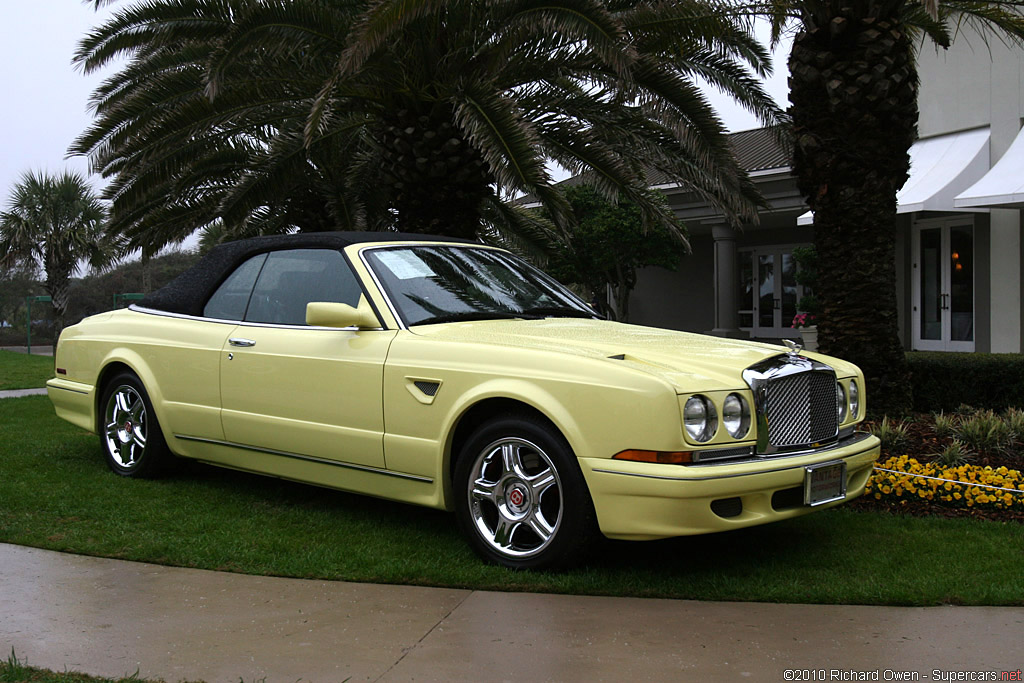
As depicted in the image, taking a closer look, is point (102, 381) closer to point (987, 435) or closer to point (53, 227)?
point (987, 435)

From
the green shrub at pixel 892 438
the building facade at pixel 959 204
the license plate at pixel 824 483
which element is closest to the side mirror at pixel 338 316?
the license plate at pixel 824 483

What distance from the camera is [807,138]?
334 inches

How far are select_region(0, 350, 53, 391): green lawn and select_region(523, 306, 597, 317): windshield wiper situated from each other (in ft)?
36.8

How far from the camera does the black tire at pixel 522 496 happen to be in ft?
14.1

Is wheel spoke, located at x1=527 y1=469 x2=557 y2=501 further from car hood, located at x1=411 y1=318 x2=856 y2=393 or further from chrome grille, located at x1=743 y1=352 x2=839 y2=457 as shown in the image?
chrome grille, located at x1=743 y1=352 x2=839 y2=457

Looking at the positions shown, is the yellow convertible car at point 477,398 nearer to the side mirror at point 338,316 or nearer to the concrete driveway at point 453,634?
the side mirror at point 338,316

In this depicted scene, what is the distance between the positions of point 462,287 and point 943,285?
1592 centimetres

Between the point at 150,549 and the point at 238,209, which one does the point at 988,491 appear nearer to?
the point at 150,549

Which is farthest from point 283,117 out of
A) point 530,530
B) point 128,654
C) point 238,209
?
point 128,654

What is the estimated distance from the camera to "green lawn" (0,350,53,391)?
49.4 ft

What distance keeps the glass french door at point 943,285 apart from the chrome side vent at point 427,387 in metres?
16.0

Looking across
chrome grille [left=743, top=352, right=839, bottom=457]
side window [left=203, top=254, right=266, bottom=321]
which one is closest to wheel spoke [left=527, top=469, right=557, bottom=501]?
chrome grille [left=743, top=352, right=839, bottom=457]

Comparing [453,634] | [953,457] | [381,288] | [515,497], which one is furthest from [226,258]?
[953,457]

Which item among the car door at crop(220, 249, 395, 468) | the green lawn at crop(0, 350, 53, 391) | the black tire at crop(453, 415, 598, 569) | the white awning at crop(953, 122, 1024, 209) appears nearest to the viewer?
the black tire at crop(453, 415, 598, 569)
